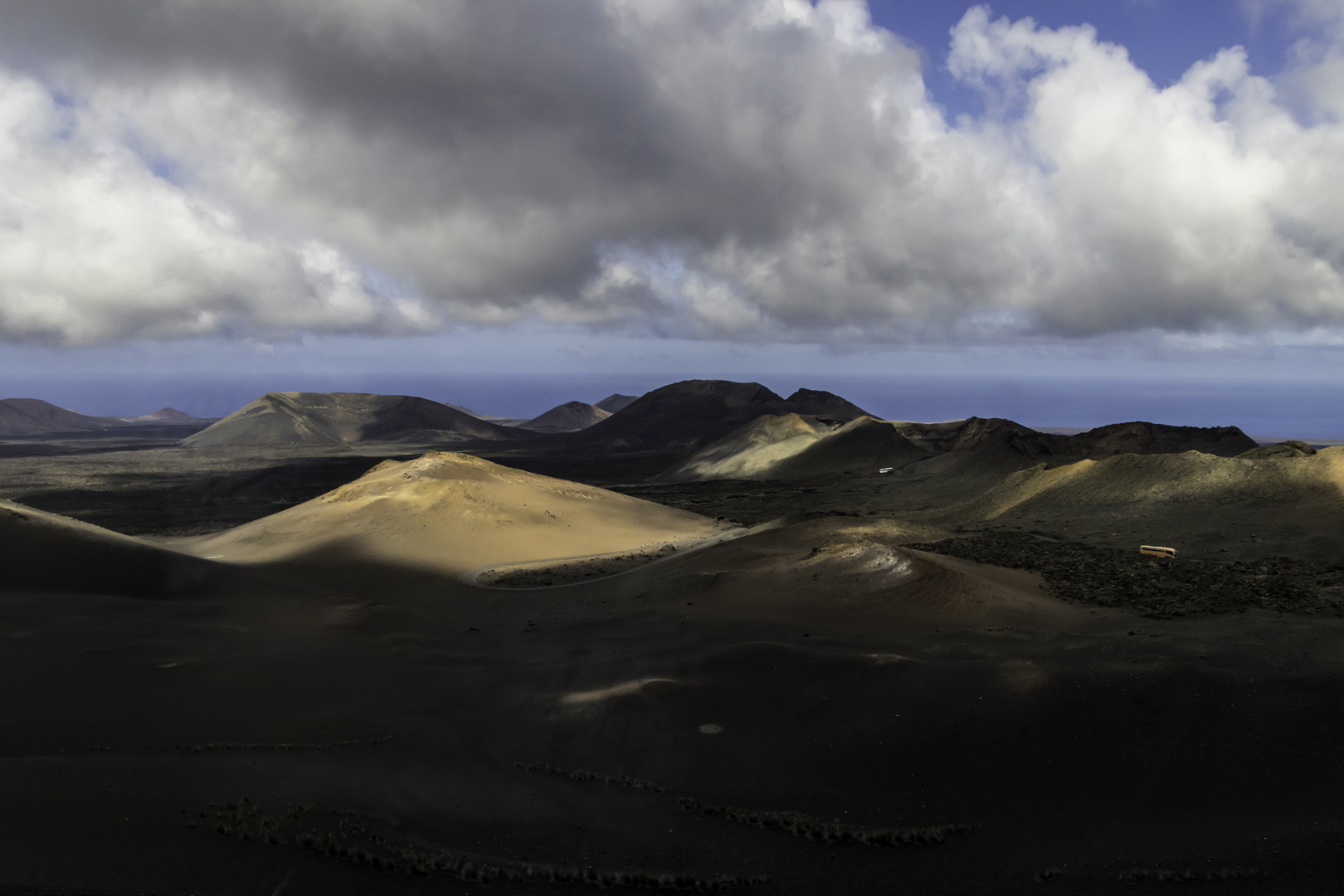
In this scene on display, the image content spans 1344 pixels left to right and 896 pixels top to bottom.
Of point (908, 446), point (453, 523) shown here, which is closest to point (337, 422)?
point (908, 446)

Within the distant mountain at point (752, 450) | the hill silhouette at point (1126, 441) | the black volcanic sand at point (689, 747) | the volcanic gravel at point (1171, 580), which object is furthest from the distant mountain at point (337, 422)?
the volcanic gravel at point (1171, 580)

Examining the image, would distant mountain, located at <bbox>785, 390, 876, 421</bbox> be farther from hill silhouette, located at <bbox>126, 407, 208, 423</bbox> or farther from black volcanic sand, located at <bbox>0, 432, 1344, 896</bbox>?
hill silhouette, located at <bbox>126, 407, 208, 423</bbox>

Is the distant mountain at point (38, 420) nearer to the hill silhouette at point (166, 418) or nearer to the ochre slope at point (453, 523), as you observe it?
the hill silhouette at point (166, 418)

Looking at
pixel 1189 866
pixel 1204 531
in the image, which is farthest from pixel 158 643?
Answer: pixel 1204 531

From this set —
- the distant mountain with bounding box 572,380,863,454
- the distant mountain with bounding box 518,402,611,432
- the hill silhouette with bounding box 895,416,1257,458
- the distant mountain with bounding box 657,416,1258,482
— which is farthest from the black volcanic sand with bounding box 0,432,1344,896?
the distant mountain with bounding box 518,402,611,432

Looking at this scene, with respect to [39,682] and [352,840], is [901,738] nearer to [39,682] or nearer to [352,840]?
[352,840]

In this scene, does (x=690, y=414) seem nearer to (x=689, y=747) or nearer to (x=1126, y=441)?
(x=1126, y=441)
